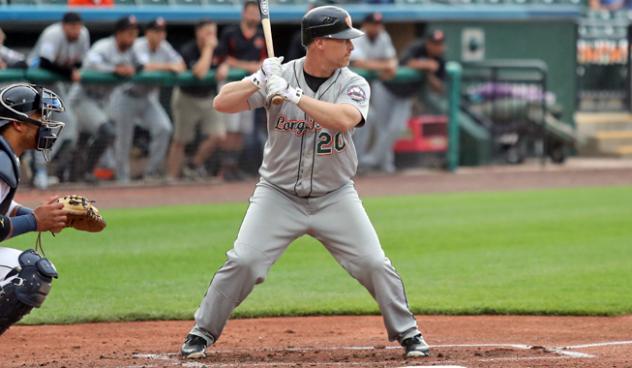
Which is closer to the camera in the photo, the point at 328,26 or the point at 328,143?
the point at 328,26

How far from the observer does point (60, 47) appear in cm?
1464

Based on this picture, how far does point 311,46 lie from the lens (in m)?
6.36

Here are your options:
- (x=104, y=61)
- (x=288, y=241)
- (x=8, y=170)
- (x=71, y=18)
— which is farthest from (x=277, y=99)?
(x=104, y=61)

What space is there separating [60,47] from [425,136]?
562 cm

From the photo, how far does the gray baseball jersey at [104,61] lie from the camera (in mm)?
14922

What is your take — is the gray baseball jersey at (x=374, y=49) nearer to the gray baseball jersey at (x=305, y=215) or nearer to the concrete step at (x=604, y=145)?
the concrete step at (x=604, y=145)

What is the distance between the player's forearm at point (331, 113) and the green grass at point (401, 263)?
242 cm

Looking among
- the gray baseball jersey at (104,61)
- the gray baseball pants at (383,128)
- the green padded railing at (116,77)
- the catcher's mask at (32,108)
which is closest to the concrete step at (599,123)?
the gray baseball pants at (383,128)

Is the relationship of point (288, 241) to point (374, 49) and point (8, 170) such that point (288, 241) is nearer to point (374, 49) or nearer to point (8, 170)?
point (8, 170)

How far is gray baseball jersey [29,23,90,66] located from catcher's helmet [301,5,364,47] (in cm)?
870

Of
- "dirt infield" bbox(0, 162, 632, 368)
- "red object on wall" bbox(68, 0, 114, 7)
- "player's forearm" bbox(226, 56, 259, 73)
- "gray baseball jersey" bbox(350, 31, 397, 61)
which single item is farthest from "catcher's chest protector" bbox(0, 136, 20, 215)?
"red object on wall" bbox(68, 0, 114, 7)

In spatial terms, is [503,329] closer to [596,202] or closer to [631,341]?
[631,341]

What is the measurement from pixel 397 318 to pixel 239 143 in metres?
9.77

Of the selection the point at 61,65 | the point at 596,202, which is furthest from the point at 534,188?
the point at 61,65
